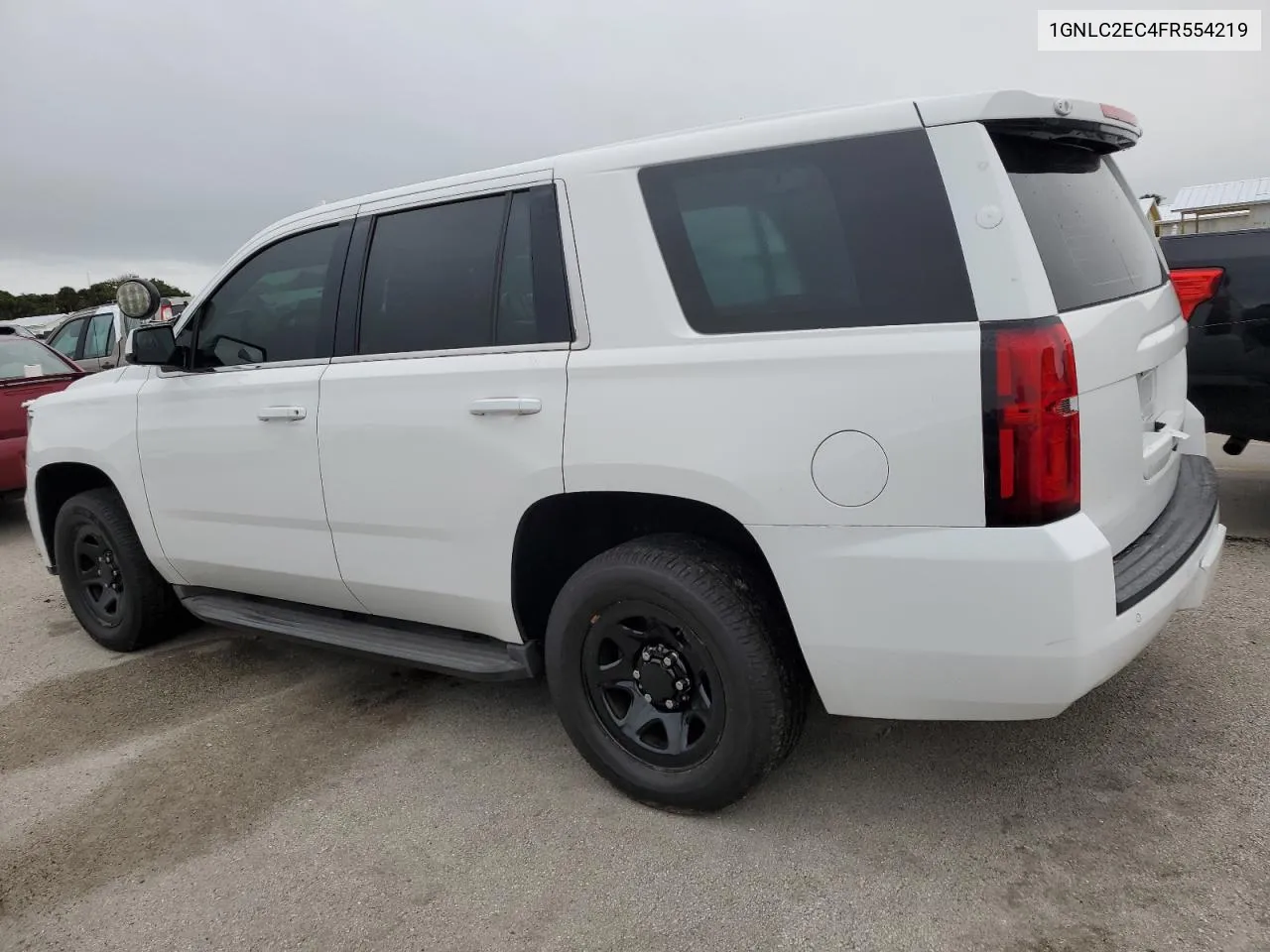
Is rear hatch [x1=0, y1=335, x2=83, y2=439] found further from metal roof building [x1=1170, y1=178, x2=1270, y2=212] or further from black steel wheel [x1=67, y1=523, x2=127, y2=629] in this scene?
metal roof building [x1=1170, y1=178, x2=1270, y2=212]

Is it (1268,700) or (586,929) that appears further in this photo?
(1268,700)

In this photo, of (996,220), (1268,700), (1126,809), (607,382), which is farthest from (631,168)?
(1268,700)

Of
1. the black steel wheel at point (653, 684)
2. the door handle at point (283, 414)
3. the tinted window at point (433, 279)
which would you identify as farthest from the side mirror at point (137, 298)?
Result: the black steel wheel at point (653, 684)

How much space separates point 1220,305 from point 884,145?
3235mm

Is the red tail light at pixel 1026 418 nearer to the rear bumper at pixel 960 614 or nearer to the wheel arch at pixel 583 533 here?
the rear bumper at pixel 960 614

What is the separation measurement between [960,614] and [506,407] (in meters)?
1.39

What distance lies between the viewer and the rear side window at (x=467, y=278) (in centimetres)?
279

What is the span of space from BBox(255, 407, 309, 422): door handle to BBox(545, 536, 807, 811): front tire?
1.22 m

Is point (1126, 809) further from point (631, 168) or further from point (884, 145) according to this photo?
point (631, 168)

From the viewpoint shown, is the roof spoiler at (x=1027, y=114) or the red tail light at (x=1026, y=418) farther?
the roof spoiler at (x=1027, y=114)

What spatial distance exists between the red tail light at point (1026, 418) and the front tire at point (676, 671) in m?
0.72

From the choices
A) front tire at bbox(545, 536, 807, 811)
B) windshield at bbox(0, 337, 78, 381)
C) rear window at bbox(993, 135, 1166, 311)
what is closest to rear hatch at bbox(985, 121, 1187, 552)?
rear window at bbox(993, 135, 1166, 311)

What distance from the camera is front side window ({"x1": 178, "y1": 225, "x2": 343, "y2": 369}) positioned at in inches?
133

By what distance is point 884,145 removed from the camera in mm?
2260
